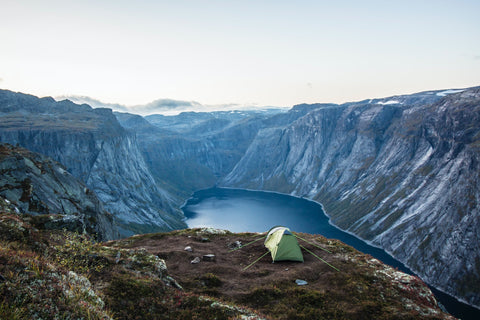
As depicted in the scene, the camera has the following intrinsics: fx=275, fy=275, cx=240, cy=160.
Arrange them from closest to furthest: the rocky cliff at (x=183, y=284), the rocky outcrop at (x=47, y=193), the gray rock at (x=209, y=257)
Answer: the rocky cliff at (x=183, y=284), the gray rock at (x=209, y=257), the rocky outcrop at (x=47, y=193)

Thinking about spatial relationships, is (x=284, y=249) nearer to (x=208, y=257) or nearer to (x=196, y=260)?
(x=208, y=257)

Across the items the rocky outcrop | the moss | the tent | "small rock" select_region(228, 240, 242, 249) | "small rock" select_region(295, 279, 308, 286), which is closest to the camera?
the moss

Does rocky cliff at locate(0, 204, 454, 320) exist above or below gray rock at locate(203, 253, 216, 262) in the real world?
above

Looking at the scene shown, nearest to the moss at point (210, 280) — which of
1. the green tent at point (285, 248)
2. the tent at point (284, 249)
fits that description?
the tent at point (284, 249)

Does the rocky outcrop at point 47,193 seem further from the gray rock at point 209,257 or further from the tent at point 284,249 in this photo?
the tent at point 284,249

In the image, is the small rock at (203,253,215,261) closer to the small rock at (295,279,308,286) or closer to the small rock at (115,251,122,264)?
the small rock at (295,279,308,286)

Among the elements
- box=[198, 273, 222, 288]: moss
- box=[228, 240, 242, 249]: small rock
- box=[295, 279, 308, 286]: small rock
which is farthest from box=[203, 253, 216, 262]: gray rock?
box=[295, 279, 308, 286]: small rock

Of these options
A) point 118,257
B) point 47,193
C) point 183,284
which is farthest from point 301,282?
point 47,193

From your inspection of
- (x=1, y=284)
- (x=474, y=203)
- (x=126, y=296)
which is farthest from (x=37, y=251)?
(x=474, y=203)
